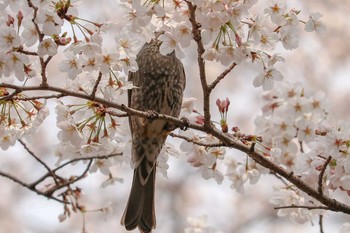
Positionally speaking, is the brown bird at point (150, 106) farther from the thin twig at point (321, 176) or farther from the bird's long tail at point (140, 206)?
the thin twig at point (321, 176)

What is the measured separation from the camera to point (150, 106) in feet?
11.3

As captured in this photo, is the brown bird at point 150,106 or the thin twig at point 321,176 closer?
the thin twig at point 321,176

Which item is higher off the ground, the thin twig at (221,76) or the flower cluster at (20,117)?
the thin twig at (221,76)

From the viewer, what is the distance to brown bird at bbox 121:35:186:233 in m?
3.39

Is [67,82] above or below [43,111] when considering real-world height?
above

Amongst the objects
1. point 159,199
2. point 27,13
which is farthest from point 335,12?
point 27,13

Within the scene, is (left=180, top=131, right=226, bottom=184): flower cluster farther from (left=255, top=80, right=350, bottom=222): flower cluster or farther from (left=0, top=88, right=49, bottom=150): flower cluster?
(left=0, top=88, right=49, bottom=150): flower cluster

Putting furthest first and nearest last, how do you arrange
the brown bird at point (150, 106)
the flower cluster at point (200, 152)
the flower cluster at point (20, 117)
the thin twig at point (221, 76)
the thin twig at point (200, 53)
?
the brown bird at point (150, 106) < the flower cluster at point (200, 152) < the flower cluster at point (20, 117) < the thin twig at point (221, 76) < the thin twig at point (200, 53)

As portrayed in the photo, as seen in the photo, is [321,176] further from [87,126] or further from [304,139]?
[87,126]

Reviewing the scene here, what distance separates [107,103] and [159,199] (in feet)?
21.1

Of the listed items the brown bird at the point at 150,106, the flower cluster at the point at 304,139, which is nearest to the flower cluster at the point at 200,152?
the flower cluster at the point at 304,139

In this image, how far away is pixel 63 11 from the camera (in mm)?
1880

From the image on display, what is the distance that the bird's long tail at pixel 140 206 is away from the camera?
3.15 metres

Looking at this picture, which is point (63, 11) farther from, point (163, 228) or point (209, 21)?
point (163, 228)
